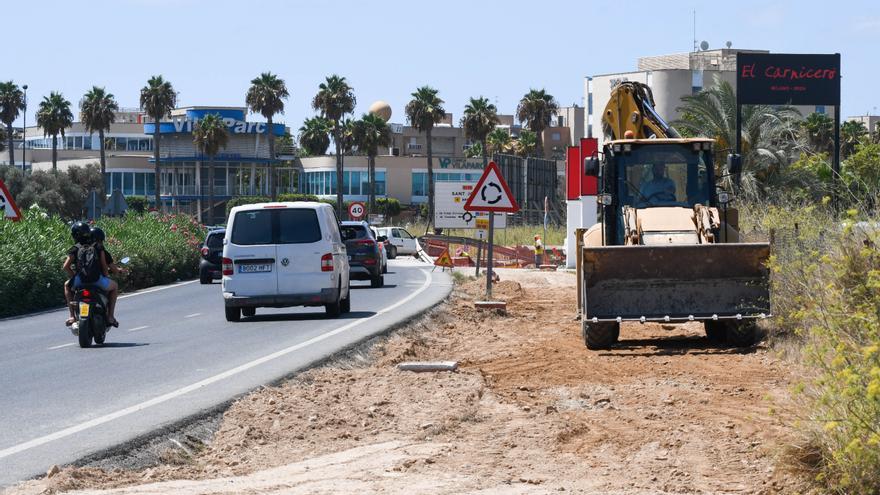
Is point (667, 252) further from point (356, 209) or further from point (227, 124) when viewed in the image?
point (227, 124)

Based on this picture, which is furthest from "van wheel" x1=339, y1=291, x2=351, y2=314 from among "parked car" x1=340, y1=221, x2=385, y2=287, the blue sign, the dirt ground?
the blue sign

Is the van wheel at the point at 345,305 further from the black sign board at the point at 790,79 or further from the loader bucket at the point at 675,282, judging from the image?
the black sign board at the point at 790,79

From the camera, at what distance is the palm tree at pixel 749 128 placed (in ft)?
169

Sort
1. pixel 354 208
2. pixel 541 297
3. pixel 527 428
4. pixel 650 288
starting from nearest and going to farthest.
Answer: pixel 527 428 → pixel 650 288 → pixel 541 297 → pixel 354 208

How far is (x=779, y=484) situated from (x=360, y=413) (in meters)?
4.40

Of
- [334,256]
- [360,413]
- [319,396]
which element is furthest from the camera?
[334,256]

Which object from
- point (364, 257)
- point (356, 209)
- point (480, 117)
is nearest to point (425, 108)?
point (480, 117)

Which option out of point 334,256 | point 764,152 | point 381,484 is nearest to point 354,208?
point 764,152

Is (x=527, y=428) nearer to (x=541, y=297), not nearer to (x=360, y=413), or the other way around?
(x=360, y=413)

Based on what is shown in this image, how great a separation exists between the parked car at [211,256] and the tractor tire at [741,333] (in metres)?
24.7

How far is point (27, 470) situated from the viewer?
8.76 metres

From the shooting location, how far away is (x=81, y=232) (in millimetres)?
18859

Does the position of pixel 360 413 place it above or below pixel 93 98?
below

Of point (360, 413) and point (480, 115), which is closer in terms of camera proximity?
point (360, 413)
